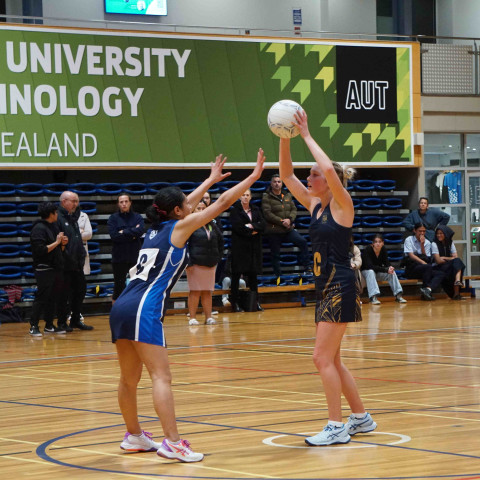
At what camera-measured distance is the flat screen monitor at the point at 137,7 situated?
22781 millimetres

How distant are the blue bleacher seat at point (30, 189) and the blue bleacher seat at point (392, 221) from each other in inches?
301

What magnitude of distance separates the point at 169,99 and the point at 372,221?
5365 millimetres

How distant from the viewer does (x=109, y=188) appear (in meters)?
19.5

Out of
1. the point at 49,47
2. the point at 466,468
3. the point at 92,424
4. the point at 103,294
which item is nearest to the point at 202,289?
the point at 103,294

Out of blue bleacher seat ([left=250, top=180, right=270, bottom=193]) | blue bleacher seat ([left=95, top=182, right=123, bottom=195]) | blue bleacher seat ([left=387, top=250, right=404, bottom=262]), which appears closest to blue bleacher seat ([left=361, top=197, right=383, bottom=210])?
blue bleacher seat ([left=387, top=250, right=404, bottom=262])

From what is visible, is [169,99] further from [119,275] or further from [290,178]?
[290,178]

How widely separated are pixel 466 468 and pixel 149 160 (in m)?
15.1

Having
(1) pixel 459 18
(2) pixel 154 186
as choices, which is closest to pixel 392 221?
(2) pixel 154 186

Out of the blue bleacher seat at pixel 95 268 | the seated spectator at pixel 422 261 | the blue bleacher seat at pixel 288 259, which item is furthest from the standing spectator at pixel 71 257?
the seated spectator at pixel 422 261

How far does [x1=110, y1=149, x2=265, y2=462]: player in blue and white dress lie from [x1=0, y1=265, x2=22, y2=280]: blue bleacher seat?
41.3ft

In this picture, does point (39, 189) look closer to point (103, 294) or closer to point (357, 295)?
point (103, 294)

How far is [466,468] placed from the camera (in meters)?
5.07

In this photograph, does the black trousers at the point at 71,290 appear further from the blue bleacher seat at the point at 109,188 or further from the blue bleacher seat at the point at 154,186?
the blue bleacher seat at the point at 154,186

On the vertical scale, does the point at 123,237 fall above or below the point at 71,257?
above
